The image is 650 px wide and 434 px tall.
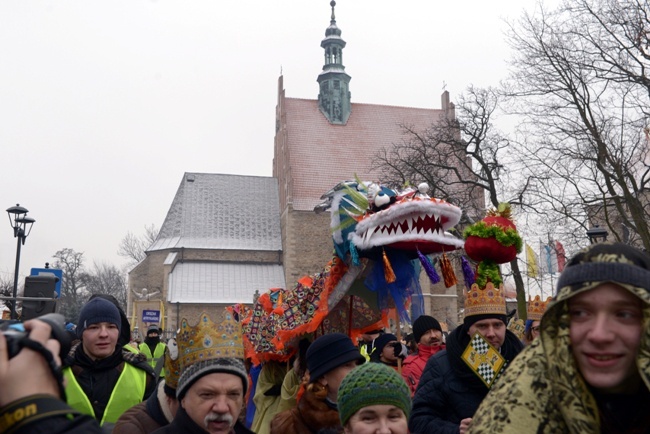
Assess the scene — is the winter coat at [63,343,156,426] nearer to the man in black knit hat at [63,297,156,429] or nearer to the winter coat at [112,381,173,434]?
the man in black knit hat at [63,297,156,429]

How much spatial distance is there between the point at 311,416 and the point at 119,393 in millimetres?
1490

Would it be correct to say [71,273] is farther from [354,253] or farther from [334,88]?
[354,253]

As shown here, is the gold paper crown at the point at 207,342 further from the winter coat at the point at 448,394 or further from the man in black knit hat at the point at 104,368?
the man in black knit hat at the point at 104,368

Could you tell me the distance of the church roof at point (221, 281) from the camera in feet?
133

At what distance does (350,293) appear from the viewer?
608cm

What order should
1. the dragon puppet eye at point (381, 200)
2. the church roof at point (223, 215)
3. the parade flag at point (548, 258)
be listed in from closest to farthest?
the dragon puppet eye at point (381, 200), the parade flag at point (548, 258), the church roof at point (223, 215)

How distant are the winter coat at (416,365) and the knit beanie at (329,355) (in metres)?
2.27

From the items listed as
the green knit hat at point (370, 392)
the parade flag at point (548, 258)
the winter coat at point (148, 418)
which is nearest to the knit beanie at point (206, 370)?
the winter coat at point (148, 418)

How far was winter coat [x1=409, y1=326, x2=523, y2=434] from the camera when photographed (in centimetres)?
376

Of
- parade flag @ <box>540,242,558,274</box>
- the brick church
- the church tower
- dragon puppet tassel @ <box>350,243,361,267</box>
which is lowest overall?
dragon puppet tassel @ <box>350,243,361,267</box>

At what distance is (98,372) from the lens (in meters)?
4.59

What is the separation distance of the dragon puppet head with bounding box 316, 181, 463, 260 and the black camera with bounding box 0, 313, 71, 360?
3585mm

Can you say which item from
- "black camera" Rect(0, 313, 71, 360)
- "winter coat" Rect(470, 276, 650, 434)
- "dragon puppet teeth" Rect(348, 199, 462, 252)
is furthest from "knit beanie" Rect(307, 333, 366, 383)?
"black camera" Rect(0, 313, 71, 360)

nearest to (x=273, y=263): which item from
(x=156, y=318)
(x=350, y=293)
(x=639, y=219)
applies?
(x=156, y=318)
